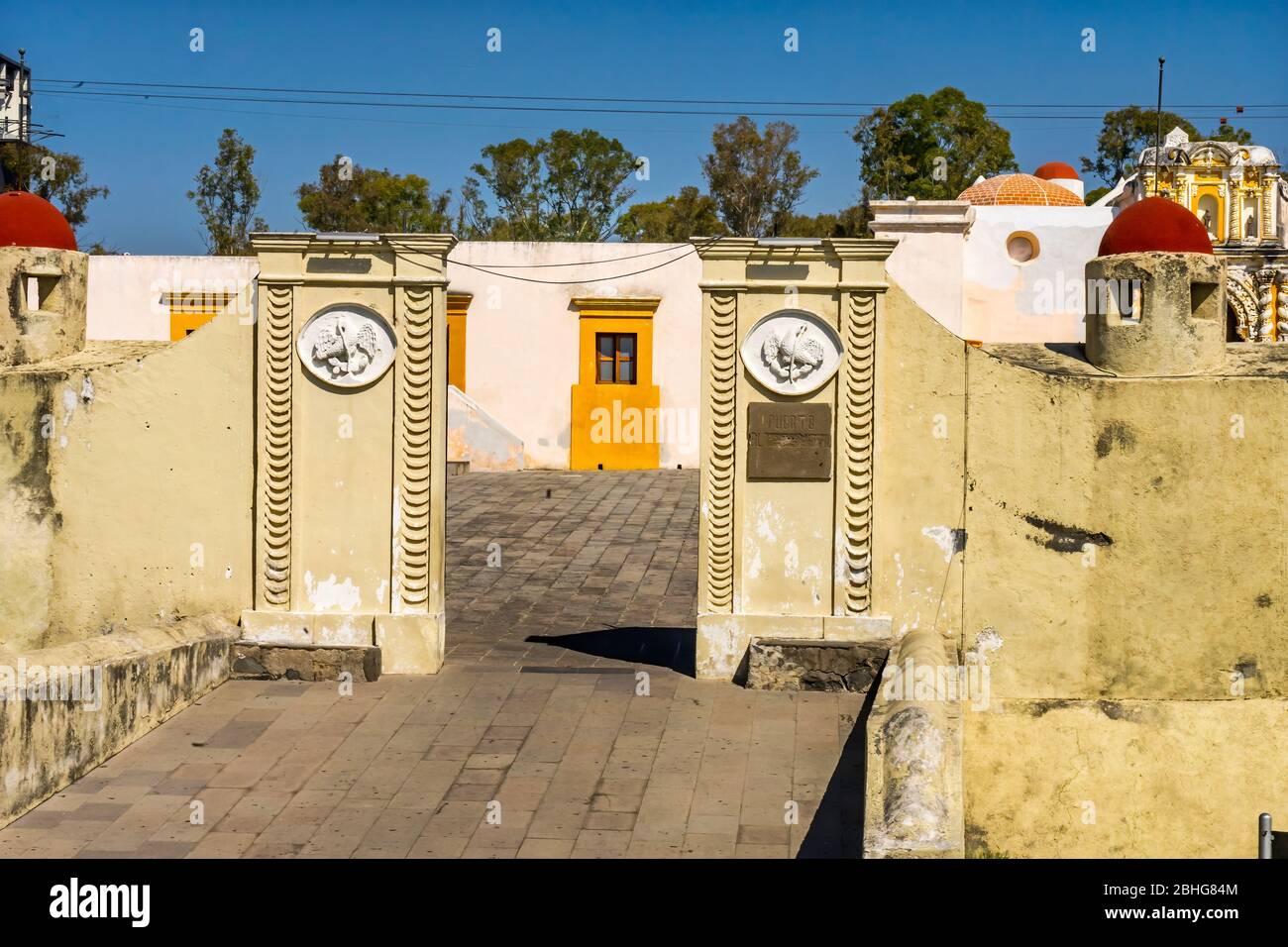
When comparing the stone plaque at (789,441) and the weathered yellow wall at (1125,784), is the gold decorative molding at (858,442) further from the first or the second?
the weathered yellow wall at (1125,784)

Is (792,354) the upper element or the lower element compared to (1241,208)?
lower

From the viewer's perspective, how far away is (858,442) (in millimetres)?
9664

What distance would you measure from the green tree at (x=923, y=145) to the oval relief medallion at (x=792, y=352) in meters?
32.2

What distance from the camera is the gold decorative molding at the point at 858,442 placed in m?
9.64

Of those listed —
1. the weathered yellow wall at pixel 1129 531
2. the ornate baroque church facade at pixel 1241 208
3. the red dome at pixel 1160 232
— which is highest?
the ornate baroque church facade at pixel 1241 208

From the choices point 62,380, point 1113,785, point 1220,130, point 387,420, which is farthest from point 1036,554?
point 1220,130

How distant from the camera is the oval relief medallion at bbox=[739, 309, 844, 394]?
973cm

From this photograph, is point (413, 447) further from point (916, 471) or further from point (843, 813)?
point (843, 813)

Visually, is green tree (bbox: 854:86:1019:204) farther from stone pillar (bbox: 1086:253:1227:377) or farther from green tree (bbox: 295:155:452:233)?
stone pillar (bbox: 1086:253:1227:377)

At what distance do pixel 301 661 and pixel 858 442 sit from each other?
13.2 ft

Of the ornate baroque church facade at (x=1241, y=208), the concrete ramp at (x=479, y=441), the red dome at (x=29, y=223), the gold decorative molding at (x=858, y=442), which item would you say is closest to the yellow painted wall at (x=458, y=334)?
the concrete ramp at (x=479, y=441)

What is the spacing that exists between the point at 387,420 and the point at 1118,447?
482 cm

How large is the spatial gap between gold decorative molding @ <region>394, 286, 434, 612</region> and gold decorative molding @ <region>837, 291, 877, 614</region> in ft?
9.21

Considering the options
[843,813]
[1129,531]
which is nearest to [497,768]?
[843,813]
